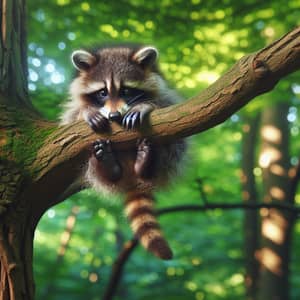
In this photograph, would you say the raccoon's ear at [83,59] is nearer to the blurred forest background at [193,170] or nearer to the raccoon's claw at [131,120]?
the blurred forest background at [193,170]

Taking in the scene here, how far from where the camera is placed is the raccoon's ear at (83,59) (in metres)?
3.14

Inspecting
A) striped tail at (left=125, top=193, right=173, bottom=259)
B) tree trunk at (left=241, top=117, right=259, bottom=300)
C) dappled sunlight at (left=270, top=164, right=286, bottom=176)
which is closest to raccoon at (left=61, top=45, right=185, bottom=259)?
striped tail at (left=125, top=193, right=173, bottom=259)

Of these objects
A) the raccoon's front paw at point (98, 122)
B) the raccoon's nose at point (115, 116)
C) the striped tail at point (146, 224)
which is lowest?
the striped tail at point (146, 224)

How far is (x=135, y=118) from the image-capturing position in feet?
7.25

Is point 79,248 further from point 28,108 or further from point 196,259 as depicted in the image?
point 28,108

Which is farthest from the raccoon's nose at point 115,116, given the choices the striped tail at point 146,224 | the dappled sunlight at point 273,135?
the dappled sunlight at point 273,135

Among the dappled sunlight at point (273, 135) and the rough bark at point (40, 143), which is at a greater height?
the dappled sunlight at point (273, 135)

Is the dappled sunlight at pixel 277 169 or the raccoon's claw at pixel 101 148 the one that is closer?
the raccoon's claw at pixel 101 148

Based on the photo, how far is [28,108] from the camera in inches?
105

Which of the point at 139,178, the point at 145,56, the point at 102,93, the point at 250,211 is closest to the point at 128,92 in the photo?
the point at 102,93

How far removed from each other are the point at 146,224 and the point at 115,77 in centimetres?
84

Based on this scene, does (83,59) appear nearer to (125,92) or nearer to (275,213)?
(125,92)

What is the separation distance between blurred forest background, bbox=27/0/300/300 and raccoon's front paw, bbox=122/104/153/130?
3.07 ft

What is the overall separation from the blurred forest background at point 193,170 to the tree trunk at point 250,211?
0.5 inches
